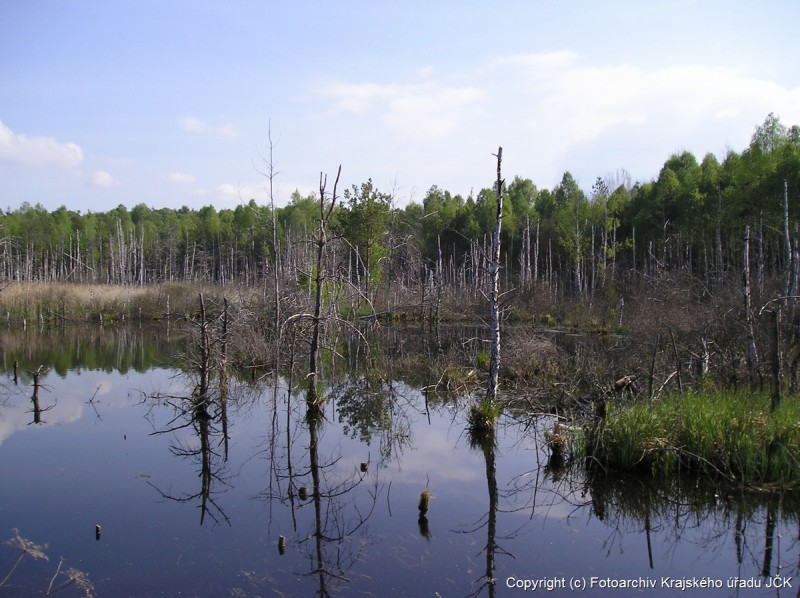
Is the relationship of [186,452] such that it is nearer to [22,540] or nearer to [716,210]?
[22,540]

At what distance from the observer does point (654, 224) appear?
39406mm

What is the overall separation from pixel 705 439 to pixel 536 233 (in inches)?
1604

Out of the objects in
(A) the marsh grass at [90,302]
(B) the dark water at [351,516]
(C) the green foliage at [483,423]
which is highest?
(A) the marsh grass at [90,302]

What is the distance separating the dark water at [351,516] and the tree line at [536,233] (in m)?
3.49

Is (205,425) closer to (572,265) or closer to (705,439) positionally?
(705,439)

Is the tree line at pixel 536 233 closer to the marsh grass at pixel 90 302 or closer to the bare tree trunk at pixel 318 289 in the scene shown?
the bare tree trunk at pixel 318 289

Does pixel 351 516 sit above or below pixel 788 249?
below

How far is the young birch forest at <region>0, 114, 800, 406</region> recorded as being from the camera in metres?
13.2

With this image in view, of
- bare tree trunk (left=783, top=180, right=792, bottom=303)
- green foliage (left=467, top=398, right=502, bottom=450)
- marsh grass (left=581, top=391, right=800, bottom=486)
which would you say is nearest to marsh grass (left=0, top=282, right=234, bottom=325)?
green foliage (left=467, top=398, right=502, bottom=450)

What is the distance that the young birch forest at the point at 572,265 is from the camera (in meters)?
13.2

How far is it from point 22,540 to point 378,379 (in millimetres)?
9935

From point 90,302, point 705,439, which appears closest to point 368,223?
point 90,302

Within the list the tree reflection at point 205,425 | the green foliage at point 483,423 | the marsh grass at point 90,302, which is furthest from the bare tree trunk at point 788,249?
the marsh grass at point 90,302

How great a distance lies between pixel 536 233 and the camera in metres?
47.8
